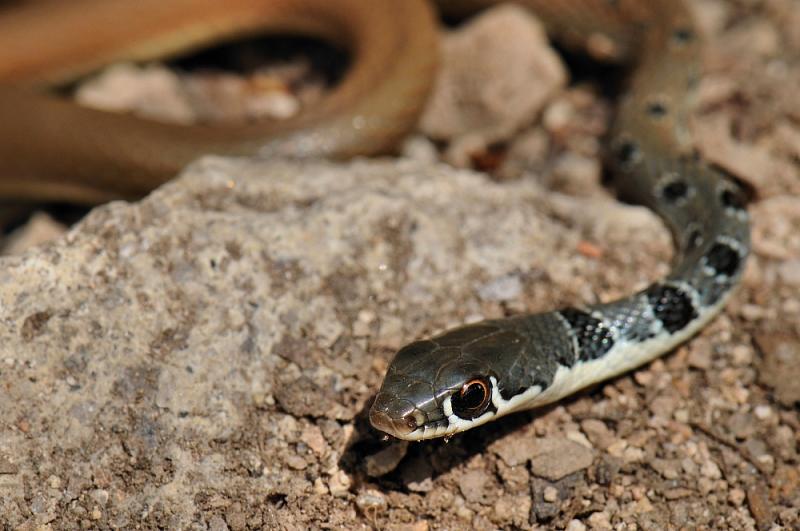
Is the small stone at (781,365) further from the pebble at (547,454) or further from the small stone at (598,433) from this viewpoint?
the pebble at (547,454)

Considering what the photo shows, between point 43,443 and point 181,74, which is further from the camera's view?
point 181,74

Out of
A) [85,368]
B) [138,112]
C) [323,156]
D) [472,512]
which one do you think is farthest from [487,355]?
[138,112]

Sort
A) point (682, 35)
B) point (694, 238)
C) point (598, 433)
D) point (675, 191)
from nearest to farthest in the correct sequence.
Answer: point (598, 433) < point (694, 238) < point (675, 191) < point (682, 35)

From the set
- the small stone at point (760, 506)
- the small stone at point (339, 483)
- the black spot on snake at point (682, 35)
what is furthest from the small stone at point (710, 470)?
the black spot on snake at point (682, 35)

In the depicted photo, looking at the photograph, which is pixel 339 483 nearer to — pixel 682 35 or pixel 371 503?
pixel 371 503

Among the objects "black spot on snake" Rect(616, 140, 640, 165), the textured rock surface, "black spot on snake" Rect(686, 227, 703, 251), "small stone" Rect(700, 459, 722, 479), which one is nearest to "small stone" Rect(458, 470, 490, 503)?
"small stone" Rect(700, 459, 722, 479)

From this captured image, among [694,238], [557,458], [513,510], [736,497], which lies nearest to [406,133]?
[694,238]

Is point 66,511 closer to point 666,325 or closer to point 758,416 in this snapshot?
point 666,325
